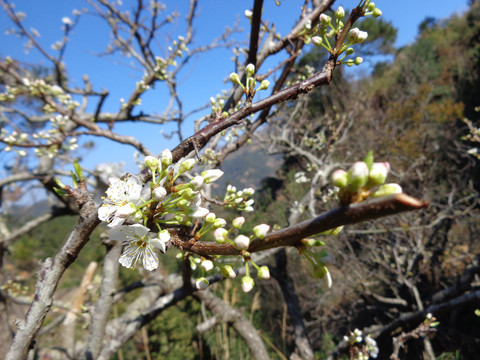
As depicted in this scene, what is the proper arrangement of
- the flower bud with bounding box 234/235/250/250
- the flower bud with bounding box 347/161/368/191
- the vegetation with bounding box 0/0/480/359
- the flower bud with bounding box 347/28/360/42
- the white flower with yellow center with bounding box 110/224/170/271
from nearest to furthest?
the flower bud with bounding box 347/161/368/191 < the flower bud with bounding box 234/235/250/250 < the white flower with yellow center with bounding box 110/224/170/271 < the flower bud with bounding box 347/28/360/42 < the vegetation with bounding box 0/0/480/359

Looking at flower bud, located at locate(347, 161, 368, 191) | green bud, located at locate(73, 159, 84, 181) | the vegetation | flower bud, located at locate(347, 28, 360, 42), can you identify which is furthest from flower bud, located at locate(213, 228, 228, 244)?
flower bud, located at locate(347, 28, 360, 42)

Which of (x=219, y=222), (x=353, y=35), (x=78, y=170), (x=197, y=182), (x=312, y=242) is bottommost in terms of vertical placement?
(x=312, y=242)

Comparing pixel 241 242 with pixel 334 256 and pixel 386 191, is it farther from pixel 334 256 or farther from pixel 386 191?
pixel 334 256

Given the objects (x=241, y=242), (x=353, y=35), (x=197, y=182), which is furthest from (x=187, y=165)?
(x=353, y=35)

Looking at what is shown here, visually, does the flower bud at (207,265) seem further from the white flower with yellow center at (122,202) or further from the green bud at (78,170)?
the green bud at (78,170)

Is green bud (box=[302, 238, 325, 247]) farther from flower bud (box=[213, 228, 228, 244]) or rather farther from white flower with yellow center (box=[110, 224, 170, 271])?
white flower with yellow center (box=[110, 224, 170, 271])

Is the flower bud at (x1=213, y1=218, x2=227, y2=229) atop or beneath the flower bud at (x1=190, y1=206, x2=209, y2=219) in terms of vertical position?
beneath

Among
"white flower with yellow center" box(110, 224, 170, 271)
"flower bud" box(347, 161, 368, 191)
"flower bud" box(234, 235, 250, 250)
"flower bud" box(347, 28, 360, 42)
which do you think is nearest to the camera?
"flower bud" box(347, 161, 368, 191)

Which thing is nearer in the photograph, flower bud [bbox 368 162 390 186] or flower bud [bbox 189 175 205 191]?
flower bud [bbox 368 162 390 186]

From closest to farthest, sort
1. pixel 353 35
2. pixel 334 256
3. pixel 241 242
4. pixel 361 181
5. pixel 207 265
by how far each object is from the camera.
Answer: pixel 361 181
pixel 241 242
pixel 207 265
pixel 353 35
pixel 334 256
